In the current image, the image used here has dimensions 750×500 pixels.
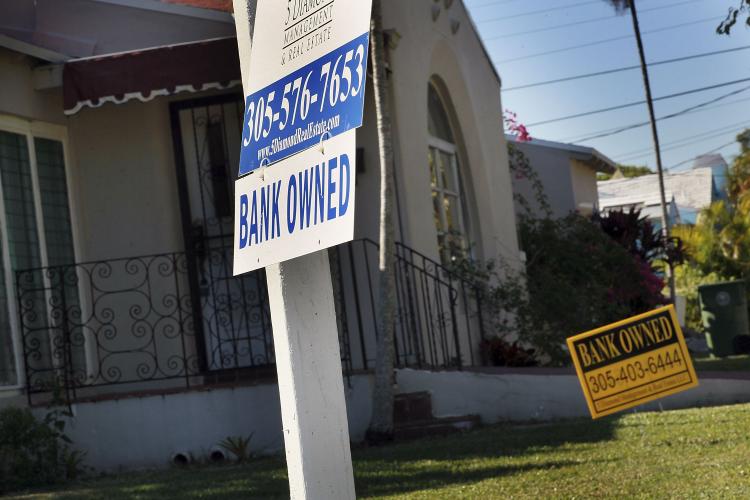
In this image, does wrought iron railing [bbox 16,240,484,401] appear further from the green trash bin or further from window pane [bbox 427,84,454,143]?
the green trash bin

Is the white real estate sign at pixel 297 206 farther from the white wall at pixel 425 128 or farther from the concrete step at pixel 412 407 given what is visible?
the white wall at pixel 425 128

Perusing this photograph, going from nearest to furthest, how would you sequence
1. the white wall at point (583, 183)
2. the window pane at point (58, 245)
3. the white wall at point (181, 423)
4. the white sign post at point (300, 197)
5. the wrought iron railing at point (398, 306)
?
the white sign post at point (300, 197) → the white wall at point (181, 423) → the window pane at point (58, 245) → the wrought iron railing at point (398, 306) → the white wall at point (583, 183)

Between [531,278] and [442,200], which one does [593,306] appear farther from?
[442,200]

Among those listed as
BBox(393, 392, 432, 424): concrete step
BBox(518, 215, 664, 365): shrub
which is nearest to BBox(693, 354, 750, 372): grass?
BBox(518, 215, 664, 365): shrub

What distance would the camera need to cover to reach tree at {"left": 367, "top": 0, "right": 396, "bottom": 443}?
339 inches

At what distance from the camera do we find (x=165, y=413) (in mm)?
8984

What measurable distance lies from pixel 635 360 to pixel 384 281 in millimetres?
2224

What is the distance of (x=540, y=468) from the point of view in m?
6.67

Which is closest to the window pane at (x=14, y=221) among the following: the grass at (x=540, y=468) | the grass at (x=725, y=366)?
the grass at (x=540, y=468)

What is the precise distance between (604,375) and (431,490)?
1468 millimetres

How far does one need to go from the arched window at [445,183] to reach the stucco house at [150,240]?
1149 mm

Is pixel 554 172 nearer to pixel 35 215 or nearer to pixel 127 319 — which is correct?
pixel 127 319

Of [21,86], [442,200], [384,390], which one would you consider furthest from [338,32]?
[442,200]

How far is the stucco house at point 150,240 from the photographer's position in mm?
9047
